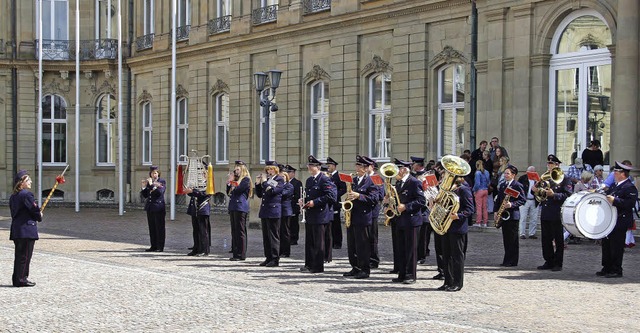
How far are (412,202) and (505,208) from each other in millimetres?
2723

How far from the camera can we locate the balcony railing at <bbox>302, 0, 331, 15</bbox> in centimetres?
3425

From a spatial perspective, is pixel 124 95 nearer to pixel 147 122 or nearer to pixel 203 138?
pixel 147 122

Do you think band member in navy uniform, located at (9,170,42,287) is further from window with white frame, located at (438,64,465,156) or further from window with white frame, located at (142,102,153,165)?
window with white frame, located at (142,102,153,165)

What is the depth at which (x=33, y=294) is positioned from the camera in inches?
569

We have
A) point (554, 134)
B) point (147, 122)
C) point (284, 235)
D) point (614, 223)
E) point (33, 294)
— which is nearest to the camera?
point (33, 294)

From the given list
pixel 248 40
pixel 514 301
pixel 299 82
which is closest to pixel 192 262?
pixel 514 301

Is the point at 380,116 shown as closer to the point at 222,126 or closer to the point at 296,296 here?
the point at 222,126

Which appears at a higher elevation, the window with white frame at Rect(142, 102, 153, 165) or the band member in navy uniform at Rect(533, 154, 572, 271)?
the window with white frame at Rect(142, 102, 153, 165)

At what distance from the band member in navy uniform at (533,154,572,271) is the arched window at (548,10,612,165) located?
25.7 ft

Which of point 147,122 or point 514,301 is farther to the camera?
point 147,122

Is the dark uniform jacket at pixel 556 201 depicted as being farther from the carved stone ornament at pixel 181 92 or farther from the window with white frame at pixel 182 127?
the window with white frame at pixel 182 127

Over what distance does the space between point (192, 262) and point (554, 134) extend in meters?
11.5

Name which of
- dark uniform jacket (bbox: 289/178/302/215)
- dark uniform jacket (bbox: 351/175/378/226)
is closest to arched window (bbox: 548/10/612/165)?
dark uniform jacket (bbox: 289/178/302/215)

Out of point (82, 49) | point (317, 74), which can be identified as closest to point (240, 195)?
point (317, 74)
